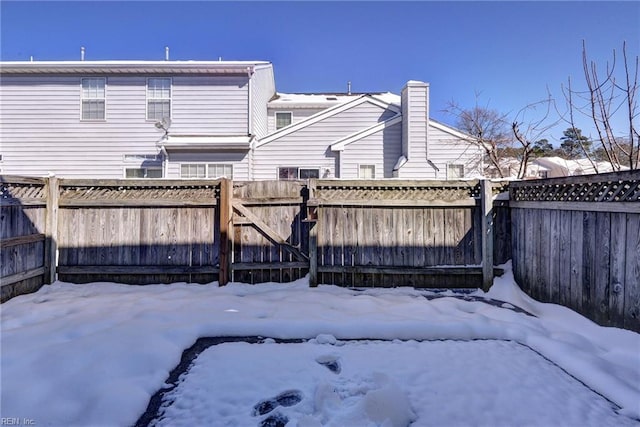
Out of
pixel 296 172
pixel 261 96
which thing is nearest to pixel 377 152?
pixel 296 172

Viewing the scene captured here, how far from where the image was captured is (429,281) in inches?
177

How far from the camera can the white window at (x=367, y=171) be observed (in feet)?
31.8

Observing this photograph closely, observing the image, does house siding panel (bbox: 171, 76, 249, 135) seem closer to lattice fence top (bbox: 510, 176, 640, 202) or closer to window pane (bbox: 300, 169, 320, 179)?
window pane (bbox: 300, 169, 320, 179)

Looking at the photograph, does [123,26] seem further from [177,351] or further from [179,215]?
[177,351]

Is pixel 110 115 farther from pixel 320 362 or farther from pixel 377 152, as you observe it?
pixel 320 362

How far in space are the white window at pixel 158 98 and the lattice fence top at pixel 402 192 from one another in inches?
298

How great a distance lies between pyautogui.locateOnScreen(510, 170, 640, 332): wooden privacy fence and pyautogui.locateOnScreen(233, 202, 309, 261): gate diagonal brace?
9.32ft

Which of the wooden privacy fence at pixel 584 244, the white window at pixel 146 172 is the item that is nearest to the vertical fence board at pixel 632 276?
the wooden privacy fence at pixel 584 244

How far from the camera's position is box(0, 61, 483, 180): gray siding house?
9.55 metres

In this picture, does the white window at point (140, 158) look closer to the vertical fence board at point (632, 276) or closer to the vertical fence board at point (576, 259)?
the vertical fence board at point (576, 259)

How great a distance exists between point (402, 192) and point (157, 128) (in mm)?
8232

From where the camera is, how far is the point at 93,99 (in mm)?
9805

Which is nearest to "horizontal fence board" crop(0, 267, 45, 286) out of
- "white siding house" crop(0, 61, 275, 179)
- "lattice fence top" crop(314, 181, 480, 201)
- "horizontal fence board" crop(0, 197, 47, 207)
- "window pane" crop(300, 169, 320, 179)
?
"horizontal fence board" crop(0, 197, 47, 207)

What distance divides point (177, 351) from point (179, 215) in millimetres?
2243
